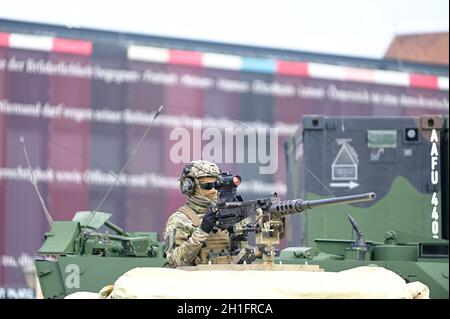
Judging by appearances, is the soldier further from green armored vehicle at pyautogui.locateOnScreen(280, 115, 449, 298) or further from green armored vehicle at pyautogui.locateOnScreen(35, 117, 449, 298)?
green armored vehicle at pyautogui.locateOnScreen(280, 115, 449, 298)

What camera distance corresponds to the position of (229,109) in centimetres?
2339

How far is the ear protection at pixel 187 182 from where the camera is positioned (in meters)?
10.7

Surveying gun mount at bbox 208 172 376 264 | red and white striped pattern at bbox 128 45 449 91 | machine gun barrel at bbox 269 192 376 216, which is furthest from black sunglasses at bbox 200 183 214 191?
red and white striped pattern at bbox 128 45 449 91

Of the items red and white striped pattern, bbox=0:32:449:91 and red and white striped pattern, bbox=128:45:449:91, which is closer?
red and white striped pattern, bbox=0:32:449:91

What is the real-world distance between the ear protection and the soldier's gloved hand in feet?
2.05

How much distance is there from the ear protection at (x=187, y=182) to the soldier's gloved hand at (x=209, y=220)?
0.63 meters

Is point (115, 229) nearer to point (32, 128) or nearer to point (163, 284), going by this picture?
point (163, 284)

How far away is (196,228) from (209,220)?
14.5 inches

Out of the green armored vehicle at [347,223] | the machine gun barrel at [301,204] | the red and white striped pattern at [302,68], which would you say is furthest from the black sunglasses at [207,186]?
the red and white striped pattern at [302,68]

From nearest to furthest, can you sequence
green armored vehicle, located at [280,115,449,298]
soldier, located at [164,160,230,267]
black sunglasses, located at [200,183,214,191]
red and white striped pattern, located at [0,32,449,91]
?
soldier, located at [164,160,230,267] < black sunglasses, located at [200,183,214,191] < green armored vehicle, located at [280,115,449,298] < red and white striped pattern, located at [0,32,449,91]

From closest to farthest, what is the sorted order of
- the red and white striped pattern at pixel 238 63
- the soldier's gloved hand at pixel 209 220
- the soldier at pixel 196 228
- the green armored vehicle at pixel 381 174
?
the soldier's gloved hand at pixel 209 220, the soldier at pixel 196 228, the green armored vehicle at pixel 381 174, the red and white striped pattern at pixel 238 63

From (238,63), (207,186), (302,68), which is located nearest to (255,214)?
(207,186)

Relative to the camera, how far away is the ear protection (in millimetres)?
10695

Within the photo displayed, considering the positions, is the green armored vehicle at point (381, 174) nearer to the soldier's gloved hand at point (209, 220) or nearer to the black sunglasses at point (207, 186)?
the black sunglasses at point (207, 186)
